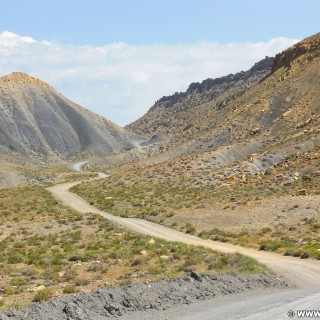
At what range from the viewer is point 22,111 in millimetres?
158375

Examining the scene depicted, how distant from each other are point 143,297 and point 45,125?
151 metres

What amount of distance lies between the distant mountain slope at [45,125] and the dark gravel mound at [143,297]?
132 m

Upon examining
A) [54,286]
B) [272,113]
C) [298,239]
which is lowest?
[298,239]

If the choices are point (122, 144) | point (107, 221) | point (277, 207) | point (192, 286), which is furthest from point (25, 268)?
point (122, 144)

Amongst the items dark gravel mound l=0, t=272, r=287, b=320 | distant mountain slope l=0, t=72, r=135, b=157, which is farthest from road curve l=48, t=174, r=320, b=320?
distant mountain slope l=0, t=72, r=135, b=157

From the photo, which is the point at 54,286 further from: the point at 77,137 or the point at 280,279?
the point at 77,137

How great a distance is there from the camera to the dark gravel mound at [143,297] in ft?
46.2

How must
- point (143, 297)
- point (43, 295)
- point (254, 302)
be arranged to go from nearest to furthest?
point (143, 297), point (43, 295), point (254, 302)

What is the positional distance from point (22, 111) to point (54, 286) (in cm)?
14808

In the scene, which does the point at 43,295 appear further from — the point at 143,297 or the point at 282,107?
the point at 282,107

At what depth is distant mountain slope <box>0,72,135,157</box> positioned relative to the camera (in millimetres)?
152450

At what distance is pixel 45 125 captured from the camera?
6344 inches

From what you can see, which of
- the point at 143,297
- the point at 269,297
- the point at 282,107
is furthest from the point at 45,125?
the point at 269,297

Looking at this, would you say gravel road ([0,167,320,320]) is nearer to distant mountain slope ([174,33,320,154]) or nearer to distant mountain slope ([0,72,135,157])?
distant mountain slope ([174,33,320,154])
